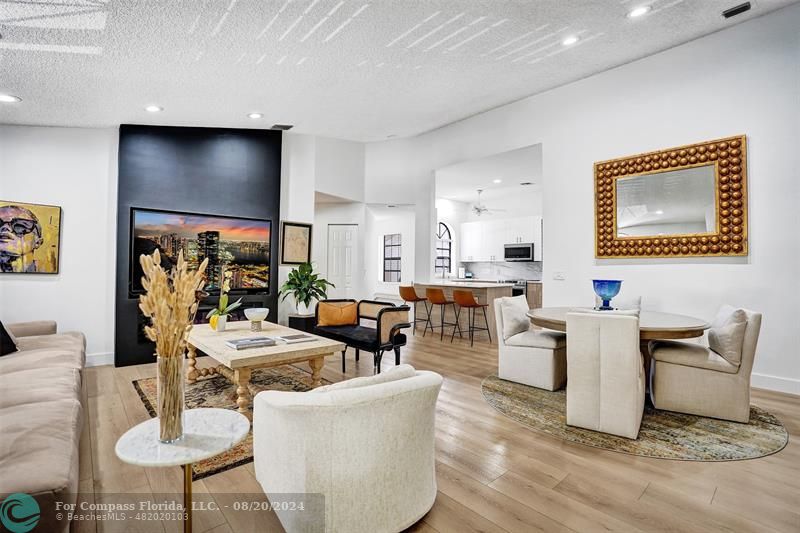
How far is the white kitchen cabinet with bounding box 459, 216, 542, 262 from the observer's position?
345 inches

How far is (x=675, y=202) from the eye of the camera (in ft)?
13.2

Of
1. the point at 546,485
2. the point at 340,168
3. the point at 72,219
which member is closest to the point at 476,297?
the point at 340,168

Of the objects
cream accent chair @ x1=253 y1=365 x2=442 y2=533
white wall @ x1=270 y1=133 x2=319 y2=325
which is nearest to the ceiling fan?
white wall @ x1=270 y1=133 x2=319 y2=325

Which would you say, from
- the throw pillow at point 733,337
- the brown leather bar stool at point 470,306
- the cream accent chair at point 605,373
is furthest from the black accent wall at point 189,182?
the throw pillow at point 733,337

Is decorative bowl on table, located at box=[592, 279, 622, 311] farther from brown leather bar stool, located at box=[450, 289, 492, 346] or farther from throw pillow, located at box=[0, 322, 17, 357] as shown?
throw pillow, located at box=[0, 322, 17, 357]

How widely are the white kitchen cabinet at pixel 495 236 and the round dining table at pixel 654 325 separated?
18.0ft

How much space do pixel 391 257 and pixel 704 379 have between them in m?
6.60

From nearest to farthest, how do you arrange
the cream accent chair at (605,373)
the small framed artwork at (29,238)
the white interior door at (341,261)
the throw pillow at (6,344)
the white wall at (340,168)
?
1. the cream accent chair at (605,373)
2. the throw pillow at (6,344)
3. the small framed artwork at (29,238)
4. the white wall at (340,168)
5. the white interior door at (341,261)

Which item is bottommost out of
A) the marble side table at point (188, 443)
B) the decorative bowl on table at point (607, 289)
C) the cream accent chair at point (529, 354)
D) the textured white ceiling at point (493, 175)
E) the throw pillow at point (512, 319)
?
the cream accent chair at point (529, 354)

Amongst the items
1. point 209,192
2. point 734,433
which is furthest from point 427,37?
point 734,433

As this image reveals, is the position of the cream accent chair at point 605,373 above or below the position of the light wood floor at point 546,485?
above

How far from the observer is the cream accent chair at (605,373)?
97.2 inches

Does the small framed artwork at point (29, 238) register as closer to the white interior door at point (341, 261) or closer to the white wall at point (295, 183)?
the white wall at point (295, 183)

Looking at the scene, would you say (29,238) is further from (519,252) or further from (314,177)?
(519,252)
